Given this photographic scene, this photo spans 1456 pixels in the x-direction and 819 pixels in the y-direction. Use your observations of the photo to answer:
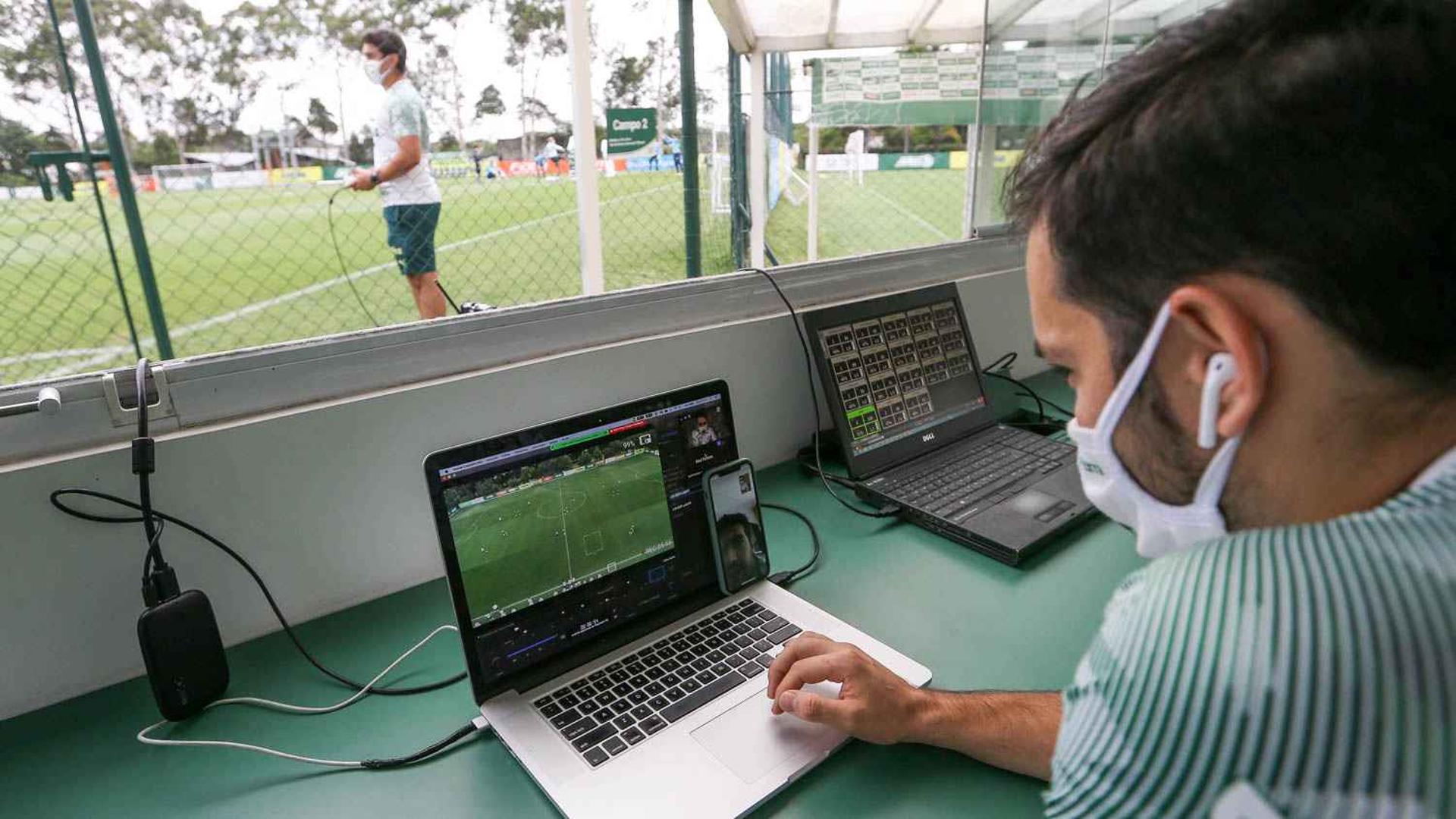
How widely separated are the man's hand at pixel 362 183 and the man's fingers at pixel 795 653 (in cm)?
289

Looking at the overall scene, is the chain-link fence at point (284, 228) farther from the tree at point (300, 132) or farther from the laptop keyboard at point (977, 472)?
the laptop keyboard at point (977, 472)

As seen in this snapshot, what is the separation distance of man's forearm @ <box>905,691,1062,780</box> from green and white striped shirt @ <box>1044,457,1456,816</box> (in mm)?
254

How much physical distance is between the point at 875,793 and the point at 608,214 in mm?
3380

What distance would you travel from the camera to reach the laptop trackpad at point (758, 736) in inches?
27.9

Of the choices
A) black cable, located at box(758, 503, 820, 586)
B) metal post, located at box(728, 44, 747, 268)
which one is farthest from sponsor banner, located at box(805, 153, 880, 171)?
black cable, located at box(758, 503, 820, 586)

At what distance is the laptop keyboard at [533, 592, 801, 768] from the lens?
0.75m

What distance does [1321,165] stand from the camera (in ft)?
1.32

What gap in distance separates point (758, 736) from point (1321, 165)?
24.7 inches

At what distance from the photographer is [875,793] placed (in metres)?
0.69

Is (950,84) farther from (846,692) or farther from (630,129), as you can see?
(846,692)

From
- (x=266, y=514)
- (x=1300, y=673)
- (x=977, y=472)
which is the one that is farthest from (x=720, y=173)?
(x=1300, y=673)

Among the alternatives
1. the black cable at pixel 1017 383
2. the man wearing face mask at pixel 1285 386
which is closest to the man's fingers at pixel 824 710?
the man wearing face mask at pixel 1285 386

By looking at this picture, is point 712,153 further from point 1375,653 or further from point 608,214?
point 1375,653

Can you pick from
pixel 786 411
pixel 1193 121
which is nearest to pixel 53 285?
pixel 786 411
